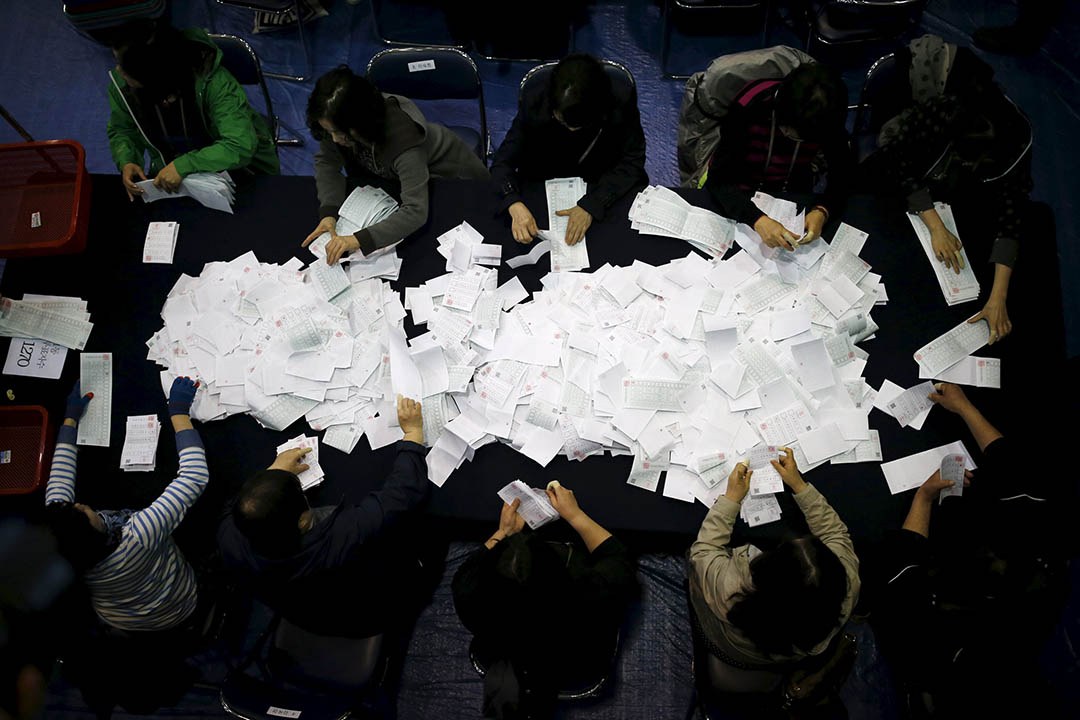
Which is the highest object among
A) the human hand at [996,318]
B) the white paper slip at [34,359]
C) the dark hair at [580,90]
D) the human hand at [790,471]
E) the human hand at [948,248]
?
the dark hair at [580,90]

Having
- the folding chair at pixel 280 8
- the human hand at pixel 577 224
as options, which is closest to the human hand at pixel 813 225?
the human hand at pixel 577 224

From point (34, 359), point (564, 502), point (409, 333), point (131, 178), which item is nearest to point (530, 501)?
point (564, 502)

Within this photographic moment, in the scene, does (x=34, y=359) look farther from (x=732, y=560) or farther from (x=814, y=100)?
(x=814, y=100)

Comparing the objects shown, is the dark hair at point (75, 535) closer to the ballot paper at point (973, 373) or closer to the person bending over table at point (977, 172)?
the ballot paper at point (973, 373)

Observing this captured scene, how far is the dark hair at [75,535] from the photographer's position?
6.27 feet

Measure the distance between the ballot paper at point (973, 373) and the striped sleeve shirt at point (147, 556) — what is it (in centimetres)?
239

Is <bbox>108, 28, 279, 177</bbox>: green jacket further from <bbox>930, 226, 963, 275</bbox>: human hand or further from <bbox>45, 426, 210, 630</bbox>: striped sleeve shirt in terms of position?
<bbox>930, 226, 963, 275</bbox>: human hand

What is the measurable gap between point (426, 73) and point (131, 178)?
1.23m

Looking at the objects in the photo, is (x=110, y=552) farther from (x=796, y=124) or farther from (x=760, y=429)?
(x=796, y=124)

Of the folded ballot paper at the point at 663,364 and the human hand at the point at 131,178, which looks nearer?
the folded ballot paper at the point at 663,364

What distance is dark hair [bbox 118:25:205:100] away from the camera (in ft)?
8.03

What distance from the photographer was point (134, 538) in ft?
6.78

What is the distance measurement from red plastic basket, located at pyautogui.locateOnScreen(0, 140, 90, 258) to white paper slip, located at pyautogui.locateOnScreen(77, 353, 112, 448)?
0.47 meters

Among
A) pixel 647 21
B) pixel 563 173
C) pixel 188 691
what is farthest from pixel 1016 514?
pixel 647 21
